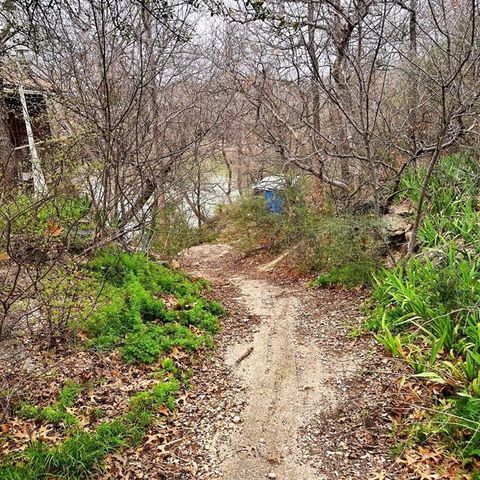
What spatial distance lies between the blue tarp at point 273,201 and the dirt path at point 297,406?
4404 millimetres

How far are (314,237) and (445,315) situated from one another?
4.91 meters

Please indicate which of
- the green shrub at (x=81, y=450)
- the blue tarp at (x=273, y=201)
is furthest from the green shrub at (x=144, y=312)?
the blue tarp at (x=273, y=201)

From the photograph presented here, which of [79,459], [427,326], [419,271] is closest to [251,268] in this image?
[419,271]

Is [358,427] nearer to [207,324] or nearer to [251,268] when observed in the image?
[207,324]

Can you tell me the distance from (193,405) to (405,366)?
87.3 inches

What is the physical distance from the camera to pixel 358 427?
3590mm

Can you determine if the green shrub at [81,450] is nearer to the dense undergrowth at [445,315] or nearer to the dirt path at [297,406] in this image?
the dirt path at [297,406]

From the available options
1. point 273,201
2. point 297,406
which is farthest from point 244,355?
point 273,201

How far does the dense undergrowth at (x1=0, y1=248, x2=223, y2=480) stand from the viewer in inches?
118

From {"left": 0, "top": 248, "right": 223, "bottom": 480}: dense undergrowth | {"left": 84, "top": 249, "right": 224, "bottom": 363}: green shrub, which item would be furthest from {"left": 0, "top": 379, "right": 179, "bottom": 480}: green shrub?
{"left": 84, "top": 249, "right": 224, "bottom": 363}: green shrub

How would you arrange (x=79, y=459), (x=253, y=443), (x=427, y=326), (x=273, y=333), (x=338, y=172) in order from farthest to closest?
1. (x=338, y=172)
2. (x=273, y=333)
3. (x=427, y=326)
4. (x=253, y=443)
5. (x=79, y=459)

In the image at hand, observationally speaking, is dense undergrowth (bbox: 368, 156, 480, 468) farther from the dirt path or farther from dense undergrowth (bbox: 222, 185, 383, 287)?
dense undergrowth (bbox: 222, 185, 383, 287)

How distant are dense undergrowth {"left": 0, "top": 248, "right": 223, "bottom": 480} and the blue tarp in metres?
3.62

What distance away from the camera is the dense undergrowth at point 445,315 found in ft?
10.7
